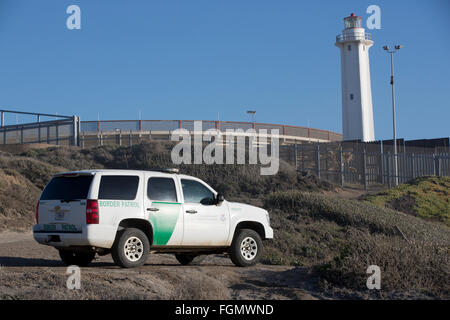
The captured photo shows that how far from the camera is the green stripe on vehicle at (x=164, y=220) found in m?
11.2

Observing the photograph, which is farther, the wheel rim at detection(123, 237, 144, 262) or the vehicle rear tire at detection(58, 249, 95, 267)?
the vehicle rear tire at detection(58, 249, 95, 267)

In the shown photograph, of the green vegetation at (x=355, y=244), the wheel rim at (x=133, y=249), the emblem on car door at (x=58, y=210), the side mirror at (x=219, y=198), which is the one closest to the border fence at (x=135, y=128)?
the green vegetation at (x=355, y=244)

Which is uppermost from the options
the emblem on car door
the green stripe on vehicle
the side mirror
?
the side mirror

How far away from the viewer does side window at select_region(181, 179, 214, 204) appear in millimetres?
11828

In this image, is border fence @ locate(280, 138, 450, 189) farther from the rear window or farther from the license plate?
the license plate

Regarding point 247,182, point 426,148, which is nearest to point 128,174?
point 247,182

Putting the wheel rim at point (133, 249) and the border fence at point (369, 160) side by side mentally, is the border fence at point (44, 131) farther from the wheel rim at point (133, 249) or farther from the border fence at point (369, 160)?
the wheel rim at point (133, 249)

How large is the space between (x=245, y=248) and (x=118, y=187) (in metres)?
3.11

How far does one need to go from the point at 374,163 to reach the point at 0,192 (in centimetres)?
2237

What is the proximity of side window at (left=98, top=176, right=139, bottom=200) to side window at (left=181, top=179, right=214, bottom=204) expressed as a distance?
1100 millimetres

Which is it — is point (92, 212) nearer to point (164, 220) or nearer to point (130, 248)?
point (130, 248)

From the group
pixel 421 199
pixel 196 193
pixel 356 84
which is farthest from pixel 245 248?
pixel 356 84

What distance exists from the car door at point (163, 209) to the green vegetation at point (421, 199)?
18564 mm

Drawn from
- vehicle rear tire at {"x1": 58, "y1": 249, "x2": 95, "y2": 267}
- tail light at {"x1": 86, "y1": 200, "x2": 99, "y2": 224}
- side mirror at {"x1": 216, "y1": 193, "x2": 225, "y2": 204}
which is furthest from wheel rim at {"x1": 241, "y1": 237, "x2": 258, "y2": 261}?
tail light at {"x1": 86, "y1": 200, "x2": 99, "y2": 224}
